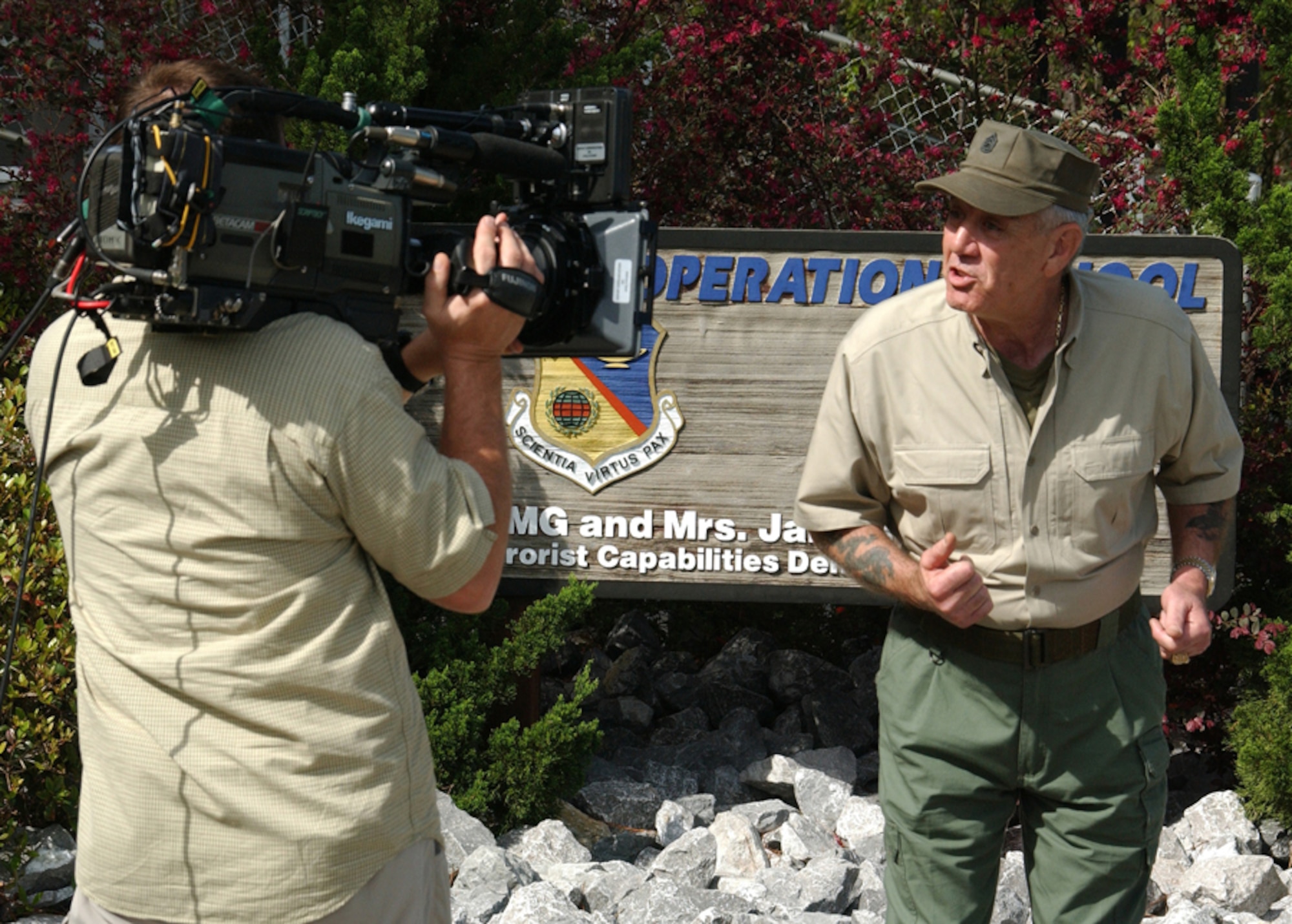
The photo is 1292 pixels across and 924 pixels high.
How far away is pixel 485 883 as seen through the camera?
175 inches

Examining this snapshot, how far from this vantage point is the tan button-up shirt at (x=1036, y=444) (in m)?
3.14

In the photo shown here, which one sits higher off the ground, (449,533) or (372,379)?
(372,379)

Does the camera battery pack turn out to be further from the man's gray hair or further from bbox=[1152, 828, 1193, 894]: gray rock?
bbox=[1152, 828, 1193, 894]: gray rock

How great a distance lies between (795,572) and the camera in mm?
5258

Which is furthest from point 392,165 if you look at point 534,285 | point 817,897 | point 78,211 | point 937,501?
point 817,897

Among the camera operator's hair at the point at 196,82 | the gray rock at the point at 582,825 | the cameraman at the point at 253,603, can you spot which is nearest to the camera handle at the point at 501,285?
the cameraman at the point at 253,603

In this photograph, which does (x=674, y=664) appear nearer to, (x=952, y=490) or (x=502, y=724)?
(x=502, y=724)

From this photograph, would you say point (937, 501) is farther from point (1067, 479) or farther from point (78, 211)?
point (78, 211)

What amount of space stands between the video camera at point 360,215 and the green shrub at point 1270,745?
3.26 metres

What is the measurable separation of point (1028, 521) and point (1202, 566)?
1.42 ft

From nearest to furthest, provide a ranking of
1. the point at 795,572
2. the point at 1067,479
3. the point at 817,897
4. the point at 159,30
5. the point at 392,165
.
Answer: the point at 392,165 < the point at 1067,479 < the point at 817,897 < the point at 795,572 < the point at 159,30

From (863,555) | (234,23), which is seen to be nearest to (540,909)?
(863,555)

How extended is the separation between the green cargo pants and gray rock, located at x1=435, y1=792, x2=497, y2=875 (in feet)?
5.80

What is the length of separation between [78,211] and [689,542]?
10.9 feet
